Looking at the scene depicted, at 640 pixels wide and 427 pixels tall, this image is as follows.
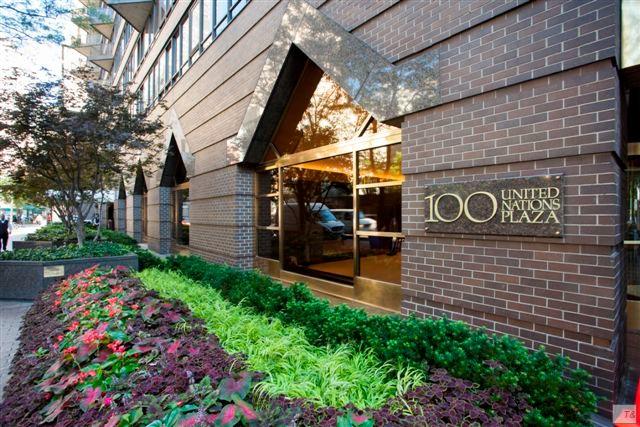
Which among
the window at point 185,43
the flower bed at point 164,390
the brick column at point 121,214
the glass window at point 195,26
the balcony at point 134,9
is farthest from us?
the brick column at point 121,214

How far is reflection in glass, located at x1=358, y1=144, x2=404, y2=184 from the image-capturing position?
5508 mm

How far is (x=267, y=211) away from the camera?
8680mm

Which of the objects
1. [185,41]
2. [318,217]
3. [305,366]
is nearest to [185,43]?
[185,41]

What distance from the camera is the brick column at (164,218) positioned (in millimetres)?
14680

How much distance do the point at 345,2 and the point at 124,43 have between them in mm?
23168

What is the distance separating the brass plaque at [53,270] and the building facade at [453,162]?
3.66 metres

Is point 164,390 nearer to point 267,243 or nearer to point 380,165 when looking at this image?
point 380,165

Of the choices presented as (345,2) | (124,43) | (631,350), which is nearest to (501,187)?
(631,350)

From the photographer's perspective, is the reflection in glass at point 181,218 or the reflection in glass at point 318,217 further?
the reflection in glass at point 181,218

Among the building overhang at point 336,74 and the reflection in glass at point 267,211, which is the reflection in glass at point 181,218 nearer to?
the reflection in glass at point 267,211

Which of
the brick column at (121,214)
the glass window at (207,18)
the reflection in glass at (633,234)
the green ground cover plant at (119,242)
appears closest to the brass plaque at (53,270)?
the green ground cover plant at (119,242)

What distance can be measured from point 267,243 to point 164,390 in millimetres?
6205

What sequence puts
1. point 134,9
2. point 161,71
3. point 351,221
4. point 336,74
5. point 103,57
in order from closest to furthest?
point 336,74 < point 351,221 < point 161,71 < point 134,9 < point 103,57

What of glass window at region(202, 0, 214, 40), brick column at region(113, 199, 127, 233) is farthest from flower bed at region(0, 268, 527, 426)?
brick column at region(113, 199, 127, 233)
